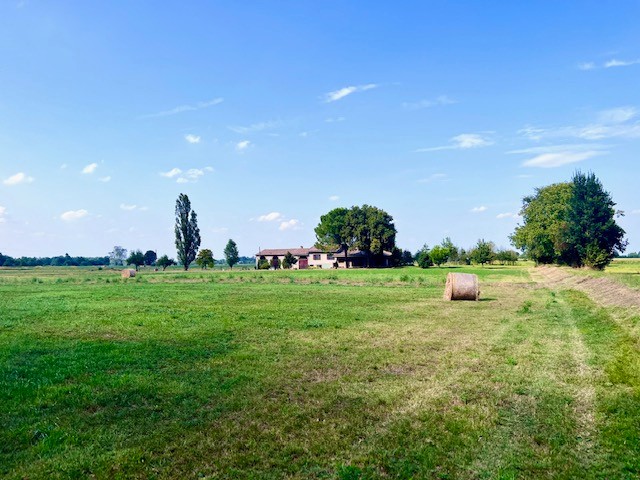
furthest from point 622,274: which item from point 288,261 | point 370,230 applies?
point 288,261

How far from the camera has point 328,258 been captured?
123 meters

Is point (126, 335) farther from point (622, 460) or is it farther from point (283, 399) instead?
point (622, 460)

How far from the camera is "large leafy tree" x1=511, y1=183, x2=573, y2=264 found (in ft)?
273

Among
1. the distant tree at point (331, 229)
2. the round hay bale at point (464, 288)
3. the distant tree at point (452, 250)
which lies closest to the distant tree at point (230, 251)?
the distant tree at point (331, 229)

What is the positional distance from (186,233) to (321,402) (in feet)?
337

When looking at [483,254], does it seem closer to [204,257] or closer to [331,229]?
[331,229]

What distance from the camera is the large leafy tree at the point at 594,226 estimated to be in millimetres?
59219

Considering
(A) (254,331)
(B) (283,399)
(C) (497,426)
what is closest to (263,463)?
(B) (283,399)

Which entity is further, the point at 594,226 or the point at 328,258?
the point at 328,258

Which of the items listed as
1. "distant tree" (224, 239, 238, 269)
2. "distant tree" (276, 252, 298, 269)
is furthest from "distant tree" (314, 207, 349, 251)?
"distant tree" (224, 239, 238, 269)

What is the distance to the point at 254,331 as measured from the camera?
1627 centimetres

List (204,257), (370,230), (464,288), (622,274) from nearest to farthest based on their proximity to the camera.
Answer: (464,288) → (622,274) → (370,230) → (204,257)

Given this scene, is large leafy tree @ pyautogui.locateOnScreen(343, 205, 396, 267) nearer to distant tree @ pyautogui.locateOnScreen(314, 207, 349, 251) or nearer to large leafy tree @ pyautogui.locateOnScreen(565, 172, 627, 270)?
distant tree @ pyautogui.locateOnScreen(314, 207, 349, 251)

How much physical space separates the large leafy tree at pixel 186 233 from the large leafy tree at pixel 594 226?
263 feet
